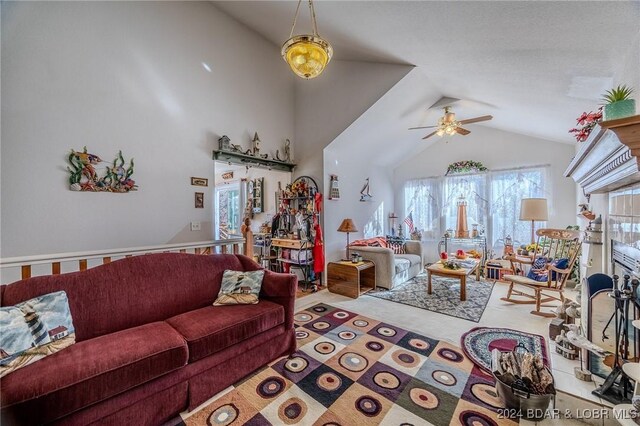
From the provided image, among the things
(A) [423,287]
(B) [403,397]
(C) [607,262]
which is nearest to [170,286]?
(B) [403,397]

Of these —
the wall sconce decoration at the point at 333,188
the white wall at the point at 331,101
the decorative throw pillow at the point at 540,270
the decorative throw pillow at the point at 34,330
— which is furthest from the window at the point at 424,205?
the decorative throw pillow at the point at 34,330

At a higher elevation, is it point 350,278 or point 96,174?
point 96,174

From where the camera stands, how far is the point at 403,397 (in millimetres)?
1746

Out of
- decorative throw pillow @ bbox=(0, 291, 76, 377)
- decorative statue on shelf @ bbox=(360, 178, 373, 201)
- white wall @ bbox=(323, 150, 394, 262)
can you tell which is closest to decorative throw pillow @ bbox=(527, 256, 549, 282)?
white wall @ bbox=(323, 150, 394, 262)

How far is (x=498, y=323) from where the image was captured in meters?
2.86

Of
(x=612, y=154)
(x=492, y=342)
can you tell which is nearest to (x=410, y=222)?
(x=492, y=342)

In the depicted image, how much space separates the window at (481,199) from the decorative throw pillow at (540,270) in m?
1.57

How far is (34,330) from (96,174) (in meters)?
1.65

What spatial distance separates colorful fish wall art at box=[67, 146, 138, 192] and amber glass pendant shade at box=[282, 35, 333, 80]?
7.12 feet

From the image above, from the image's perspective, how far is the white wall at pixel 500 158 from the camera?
15.0 feet

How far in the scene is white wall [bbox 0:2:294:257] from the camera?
2191 mm

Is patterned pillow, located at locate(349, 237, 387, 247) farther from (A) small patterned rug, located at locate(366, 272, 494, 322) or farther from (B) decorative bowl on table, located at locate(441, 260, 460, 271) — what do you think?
(B) decorative bowl on table, located at locate(441, 260, 460, 271)

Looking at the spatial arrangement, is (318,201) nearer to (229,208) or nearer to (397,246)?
(397,246)

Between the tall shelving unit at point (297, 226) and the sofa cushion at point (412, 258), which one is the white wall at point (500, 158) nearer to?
the sofa cushion at point (412, 258)
